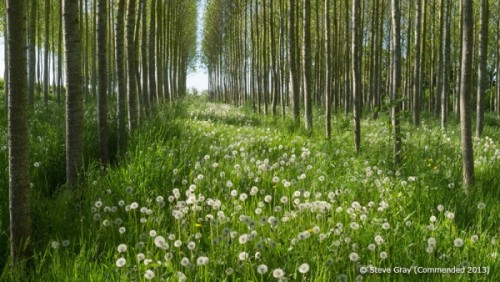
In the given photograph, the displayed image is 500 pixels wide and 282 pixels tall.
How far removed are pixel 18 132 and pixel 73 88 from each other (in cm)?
157

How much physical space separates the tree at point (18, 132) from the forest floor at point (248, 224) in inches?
8.2

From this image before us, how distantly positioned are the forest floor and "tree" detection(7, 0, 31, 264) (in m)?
0.21

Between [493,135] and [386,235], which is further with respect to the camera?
[493,135]

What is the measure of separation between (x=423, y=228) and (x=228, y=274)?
197 cm

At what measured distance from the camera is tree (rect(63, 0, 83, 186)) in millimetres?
4559

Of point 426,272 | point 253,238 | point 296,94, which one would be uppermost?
point 296,94

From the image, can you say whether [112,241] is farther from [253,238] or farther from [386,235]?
[386,235]

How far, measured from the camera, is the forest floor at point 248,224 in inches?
124

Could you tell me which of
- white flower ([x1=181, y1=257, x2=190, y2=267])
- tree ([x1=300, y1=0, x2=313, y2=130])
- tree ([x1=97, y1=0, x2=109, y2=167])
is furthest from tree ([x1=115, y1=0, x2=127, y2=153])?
tree ([x1=300, y1=0, x2=313, y2=130])

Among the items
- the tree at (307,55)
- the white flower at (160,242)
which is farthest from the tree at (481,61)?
the white flower at (160,242)

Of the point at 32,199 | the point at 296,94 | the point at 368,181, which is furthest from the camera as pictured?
the point at 296,94

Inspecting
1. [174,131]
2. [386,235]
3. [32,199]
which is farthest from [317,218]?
[174,131]

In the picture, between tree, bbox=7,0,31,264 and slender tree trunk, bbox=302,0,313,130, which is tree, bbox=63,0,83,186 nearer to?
tree, bbox=7,0,31,264

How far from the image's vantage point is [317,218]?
12.8ft
